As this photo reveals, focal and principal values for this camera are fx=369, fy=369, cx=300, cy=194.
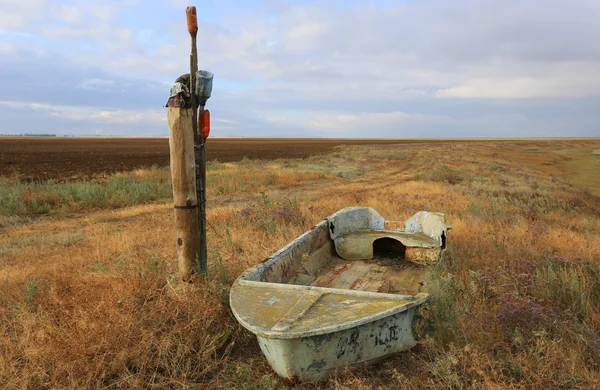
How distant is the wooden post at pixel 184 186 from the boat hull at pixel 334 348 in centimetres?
160

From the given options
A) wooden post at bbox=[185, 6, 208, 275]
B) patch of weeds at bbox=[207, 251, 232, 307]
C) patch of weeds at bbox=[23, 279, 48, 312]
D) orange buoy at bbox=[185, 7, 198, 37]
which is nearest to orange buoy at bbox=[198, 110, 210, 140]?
wooden post at bbox=[185, 6, 208, 275]

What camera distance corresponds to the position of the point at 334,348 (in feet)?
9.11

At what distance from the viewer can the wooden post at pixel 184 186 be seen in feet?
12.8

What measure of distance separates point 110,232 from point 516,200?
1073 centimetres

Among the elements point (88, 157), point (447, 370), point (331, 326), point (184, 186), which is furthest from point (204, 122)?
point (88, 157)

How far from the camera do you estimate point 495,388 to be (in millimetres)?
2607

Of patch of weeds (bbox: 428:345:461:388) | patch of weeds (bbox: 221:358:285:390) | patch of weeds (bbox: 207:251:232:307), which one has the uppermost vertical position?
patch of weeds (bbox: 207:251:232:307)

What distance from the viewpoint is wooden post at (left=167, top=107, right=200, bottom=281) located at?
3898mm

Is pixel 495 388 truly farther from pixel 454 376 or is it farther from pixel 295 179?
pixel 295 179

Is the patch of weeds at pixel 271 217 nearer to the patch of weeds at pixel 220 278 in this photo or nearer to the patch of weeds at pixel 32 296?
the patch of weeds at pixel 220 278

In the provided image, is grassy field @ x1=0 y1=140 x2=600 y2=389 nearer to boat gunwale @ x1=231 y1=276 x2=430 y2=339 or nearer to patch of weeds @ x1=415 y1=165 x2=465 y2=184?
boat gunwale @ x1=231 y1=276 x2=430 y2=339

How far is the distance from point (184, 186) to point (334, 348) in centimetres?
230

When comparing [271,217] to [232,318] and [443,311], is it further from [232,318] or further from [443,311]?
[443,311]

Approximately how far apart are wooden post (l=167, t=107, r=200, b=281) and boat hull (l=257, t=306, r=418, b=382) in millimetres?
1604
